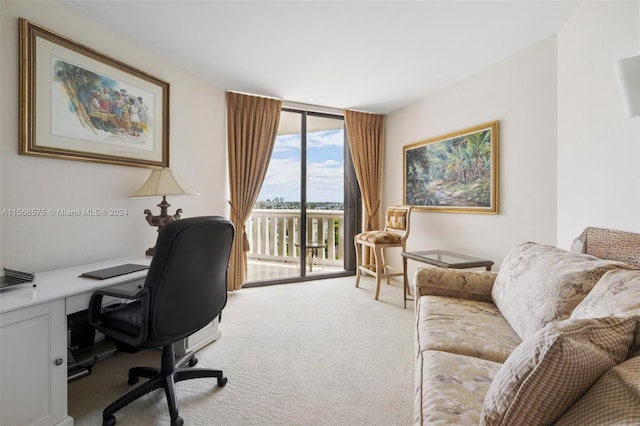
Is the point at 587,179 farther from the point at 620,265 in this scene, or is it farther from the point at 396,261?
the point at 396,261

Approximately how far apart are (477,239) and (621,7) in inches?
72.9

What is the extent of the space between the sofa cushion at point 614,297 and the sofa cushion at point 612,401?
0.29 metres

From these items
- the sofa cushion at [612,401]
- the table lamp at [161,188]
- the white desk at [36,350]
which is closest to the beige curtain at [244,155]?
the table lamp at [161,188]

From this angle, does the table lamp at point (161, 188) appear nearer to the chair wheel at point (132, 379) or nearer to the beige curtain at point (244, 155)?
the chair wheel at point (132, 379)

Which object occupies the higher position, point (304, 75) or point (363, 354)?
point (304, 75)

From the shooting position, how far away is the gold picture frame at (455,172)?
2.67 meters

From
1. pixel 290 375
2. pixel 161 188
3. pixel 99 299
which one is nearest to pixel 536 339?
pixel 290 375

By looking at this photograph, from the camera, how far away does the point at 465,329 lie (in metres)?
1.40

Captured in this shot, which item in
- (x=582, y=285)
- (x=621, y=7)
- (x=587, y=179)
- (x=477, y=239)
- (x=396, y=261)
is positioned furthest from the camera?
(x=396, y=261)

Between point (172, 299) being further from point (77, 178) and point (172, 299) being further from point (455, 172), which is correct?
point (455, 172)

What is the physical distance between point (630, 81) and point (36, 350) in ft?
9.24

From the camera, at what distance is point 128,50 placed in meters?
2.26

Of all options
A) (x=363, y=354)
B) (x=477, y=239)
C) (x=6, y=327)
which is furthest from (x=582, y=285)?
(x=6, y=327)

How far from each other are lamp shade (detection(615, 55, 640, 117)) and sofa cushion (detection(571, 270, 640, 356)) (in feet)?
2.53
